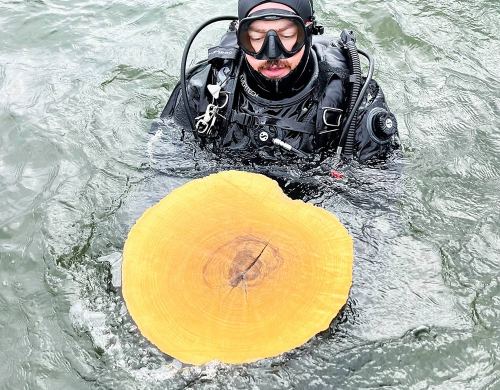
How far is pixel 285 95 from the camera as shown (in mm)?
4035

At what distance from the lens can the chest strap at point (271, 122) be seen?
400cm

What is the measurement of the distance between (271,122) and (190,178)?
0.78m

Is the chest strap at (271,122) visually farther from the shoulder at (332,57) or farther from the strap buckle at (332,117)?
the shoulder at (332,57)

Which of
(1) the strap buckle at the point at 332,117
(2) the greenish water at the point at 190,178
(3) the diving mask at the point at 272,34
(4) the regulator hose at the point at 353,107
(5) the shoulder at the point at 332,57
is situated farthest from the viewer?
(5) the shoulder at the point at 332,57

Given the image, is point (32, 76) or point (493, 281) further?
point (32, 76)

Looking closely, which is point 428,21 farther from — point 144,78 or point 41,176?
point 41,176

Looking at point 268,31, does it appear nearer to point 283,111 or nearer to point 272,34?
point 272,34

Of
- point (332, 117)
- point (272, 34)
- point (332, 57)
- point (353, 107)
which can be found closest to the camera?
point (272, 34)

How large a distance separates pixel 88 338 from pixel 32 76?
364cm

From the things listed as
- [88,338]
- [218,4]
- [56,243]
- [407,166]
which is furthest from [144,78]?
[88,338]

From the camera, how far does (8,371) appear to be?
10.8ft

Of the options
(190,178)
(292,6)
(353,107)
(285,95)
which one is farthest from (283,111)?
(190,178)

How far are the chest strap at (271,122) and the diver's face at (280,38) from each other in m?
0.32

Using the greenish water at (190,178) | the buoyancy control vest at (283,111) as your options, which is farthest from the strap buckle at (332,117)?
the greenish water at (190,178)
